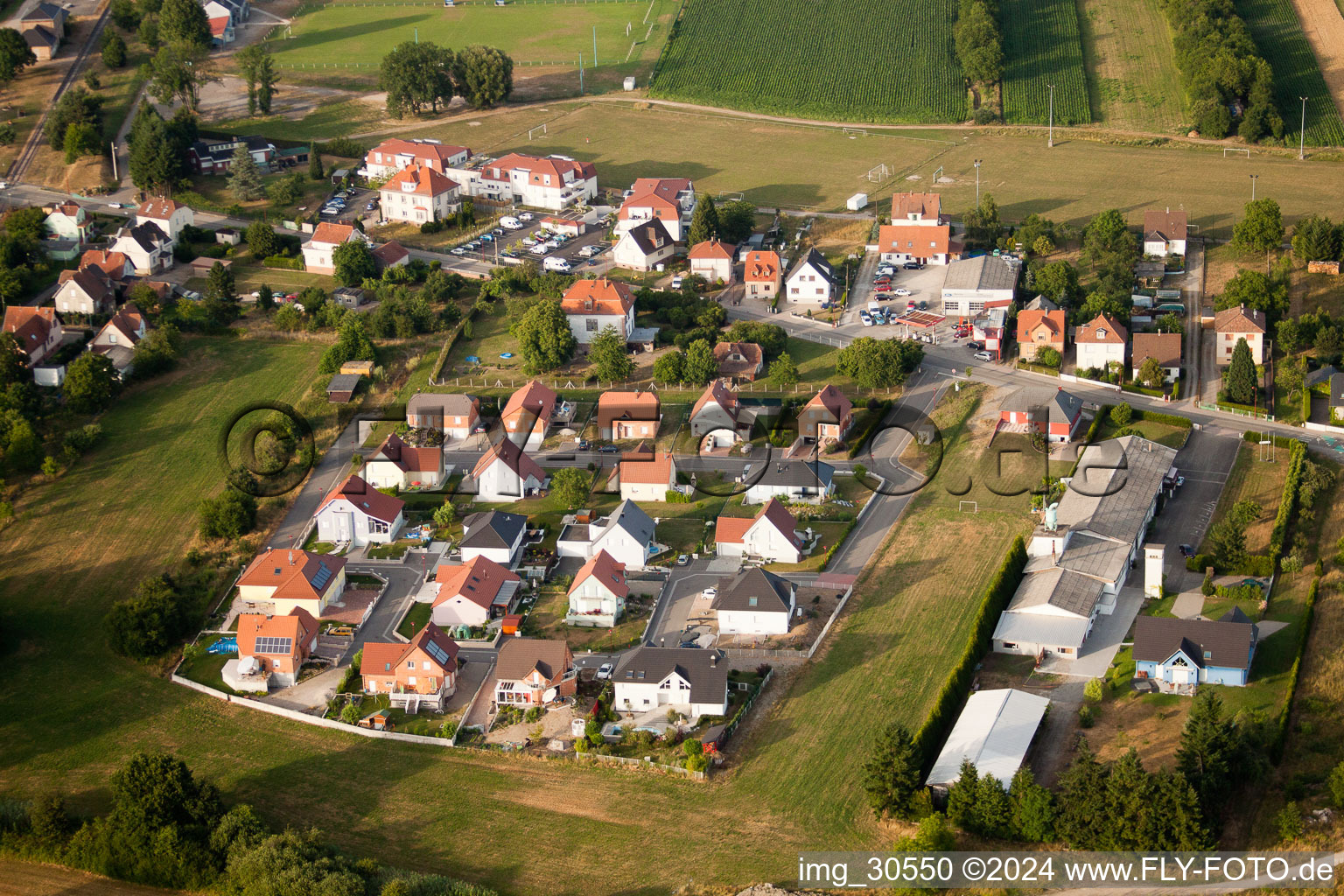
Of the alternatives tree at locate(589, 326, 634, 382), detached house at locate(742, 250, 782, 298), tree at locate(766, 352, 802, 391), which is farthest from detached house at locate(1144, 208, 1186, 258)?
tree at locate(589, 326, 634, 382)

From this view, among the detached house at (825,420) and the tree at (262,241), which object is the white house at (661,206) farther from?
the detached house at (825,420)

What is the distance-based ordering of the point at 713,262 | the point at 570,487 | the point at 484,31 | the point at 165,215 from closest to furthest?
the point at 570,487, the point at 713,262, the point at 165,215, the point at 484,31

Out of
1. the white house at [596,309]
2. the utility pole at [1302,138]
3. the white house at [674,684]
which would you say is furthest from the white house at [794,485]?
the utility pole at [1302,138]

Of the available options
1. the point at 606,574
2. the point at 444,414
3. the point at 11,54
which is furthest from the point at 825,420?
the point at 11,54

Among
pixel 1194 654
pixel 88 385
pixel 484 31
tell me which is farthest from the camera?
pixel 484 31

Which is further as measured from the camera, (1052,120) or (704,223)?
(1052,120)

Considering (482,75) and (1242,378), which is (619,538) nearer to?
(1242,378)

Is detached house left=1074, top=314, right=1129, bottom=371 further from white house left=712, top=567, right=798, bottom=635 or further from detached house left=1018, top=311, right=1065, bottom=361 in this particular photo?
white house left=712, top=567, right=798, bottom=635
